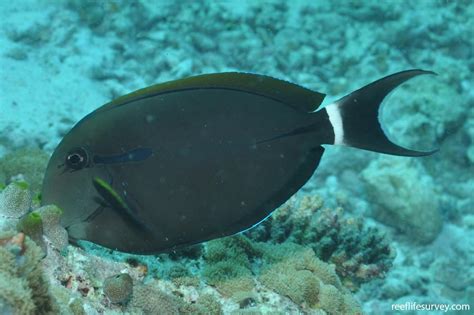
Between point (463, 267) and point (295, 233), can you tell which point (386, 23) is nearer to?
point (463, 267)

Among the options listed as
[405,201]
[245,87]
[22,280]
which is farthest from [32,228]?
[405,201]

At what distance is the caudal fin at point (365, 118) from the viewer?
1938 mm

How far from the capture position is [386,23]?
8.34 m

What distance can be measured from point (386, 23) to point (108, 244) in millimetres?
7618

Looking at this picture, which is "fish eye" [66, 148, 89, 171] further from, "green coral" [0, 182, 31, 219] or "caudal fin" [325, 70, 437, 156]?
"caudal fin" [325, 70, 437, 156]

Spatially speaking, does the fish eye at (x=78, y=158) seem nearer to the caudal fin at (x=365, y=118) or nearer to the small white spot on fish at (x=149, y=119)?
the small white spot on fish at (x=149, y=119)

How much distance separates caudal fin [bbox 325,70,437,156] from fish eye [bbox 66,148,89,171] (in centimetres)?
102

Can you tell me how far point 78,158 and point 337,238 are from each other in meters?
3.08

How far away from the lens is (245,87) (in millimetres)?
2020

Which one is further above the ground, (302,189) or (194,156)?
(194,156)

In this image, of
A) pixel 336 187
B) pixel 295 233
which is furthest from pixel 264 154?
pixel 336 187

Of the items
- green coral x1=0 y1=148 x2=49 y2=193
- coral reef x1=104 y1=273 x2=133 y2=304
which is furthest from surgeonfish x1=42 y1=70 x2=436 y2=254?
green coral x1=0 y1=148 x2=49 y2=193

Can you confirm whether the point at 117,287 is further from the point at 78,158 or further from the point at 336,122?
the point at 336,122

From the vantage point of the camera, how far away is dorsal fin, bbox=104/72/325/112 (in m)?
1.99
